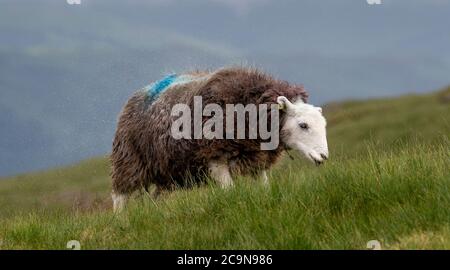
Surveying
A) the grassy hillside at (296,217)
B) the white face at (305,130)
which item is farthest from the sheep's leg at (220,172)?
the grassy hillside at (296,217)

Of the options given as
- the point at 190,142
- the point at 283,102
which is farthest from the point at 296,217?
the point at 190,142

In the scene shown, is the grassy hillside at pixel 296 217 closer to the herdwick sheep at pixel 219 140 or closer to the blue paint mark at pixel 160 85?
the herdwick sheep at pixel 219 140

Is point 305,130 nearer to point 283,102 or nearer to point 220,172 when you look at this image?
point 283,102

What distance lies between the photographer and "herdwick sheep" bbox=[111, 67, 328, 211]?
43.1 feet

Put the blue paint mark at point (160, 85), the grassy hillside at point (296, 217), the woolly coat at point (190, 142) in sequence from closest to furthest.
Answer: the grassy hillside at point (296, 217) → the woolly coat at point (190, 142) → the blue paint mark at point (160, 85)

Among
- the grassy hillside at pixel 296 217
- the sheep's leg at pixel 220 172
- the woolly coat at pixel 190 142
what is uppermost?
the woolly coat at pixel 190 142

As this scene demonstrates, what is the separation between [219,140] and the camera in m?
13.3

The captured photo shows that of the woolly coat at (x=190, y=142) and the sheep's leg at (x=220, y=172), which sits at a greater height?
the woolly coat at (x=190, y=142)

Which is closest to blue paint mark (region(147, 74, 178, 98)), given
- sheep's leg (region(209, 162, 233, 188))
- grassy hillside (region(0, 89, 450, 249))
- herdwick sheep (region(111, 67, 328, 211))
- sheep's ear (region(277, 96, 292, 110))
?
herdwick sheep (region(111, 67, 328, 211))

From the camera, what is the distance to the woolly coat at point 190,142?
13.5m

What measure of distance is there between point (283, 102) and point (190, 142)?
1636mm

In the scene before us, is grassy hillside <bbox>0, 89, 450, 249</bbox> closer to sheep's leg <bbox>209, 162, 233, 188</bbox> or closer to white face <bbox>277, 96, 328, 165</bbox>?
white face <bbox>277, 96, 328, 165</bbox>

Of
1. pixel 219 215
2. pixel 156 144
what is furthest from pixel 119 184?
pixel 219 215

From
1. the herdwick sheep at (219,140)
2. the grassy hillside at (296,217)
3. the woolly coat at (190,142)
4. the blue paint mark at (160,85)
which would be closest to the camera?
the grassy hillside at (296,217)
